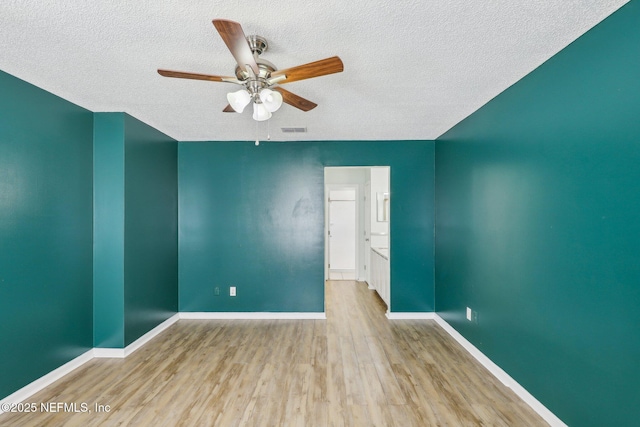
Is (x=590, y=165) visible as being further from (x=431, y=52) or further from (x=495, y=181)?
(x=431, y=52)

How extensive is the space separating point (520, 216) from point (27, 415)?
3.92 meters

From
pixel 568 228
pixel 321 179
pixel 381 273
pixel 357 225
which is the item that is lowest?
pixel 381 273

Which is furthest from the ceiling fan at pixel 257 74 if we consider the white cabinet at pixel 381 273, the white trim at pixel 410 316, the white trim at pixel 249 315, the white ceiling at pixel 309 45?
the white trim at pixel 410 316

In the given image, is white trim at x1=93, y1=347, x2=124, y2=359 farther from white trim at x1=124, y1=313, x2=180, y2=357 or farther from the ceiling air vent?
the ceiling air vent

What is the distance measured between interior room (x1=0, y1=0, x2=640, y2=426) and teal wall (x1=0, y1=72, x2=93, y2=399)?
0.02 m

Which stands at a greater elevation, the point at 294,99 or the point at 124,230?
the point at 294,99

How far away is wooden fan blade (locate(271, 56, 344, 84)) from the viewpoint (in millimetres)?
1560

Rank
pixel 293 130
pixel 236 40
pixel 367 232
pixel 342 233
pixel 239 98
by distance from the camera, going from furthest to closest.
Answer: pixel 342 233 < pixel 367 232 < pixel 293 130 < pixel 239 98 < pixel 236 40

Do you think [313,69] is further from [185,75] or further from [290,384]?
[290,384]

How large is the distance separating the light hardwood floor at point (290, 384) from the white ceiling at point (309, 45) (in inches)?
97.8

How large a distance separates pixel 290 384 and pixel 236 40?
8.29ft

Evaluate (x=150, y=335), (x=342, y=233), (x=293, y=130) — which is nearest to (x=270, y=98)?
Result: (x=293, y=130)

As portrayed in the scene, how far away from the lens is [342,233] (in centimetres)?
727

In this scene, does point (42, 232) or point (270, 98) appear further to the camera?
point (42, 232)
